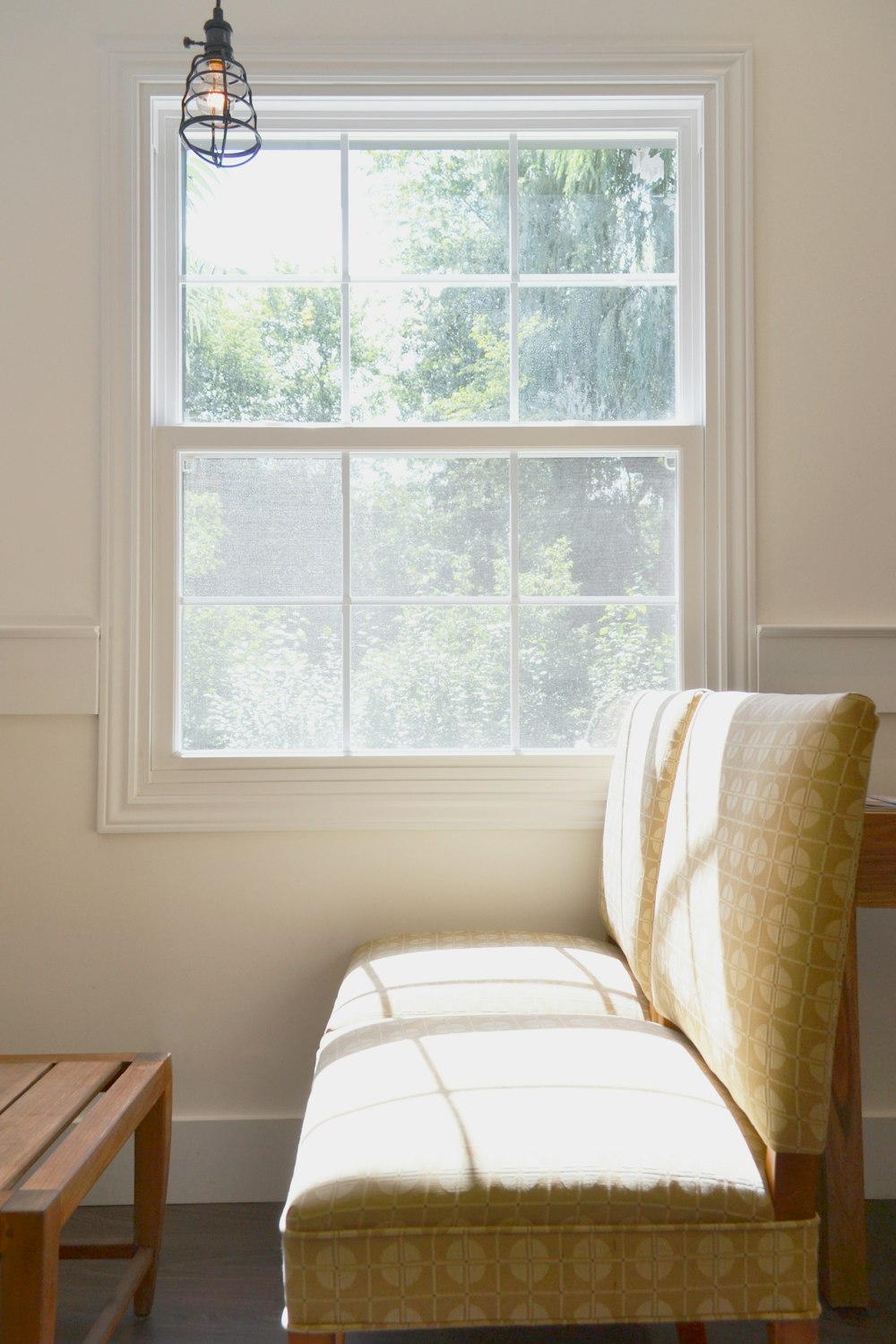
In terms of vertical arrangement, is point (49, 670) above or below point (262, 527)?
below

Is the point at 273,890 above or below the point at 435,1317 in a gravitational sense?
above

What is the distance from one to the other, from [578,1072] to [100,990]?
127 cm

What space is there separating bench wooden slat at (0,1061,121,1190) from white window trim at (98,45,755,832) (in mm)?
601

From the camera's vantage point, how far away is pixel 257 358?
2227 mm

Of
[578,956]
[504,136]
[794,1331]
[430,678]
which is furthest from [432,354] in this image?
[794,1331]

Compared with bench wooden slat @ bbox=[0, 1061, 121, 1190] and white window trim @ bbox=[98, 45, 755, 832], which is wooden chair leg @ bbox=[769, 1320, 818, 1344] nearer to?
bench wooden slat @ bbox=[0, 1061, 121, 1190]

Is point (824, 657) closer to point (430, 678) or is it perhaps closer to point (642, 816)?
point (642, 816)

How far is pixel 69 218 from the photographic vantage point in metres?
2.15

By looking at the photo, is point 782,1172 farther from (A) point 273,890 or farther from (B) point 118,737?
(B) point 118,737

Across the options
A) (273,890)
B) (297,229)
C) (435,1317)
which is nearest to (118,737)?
(273,890)

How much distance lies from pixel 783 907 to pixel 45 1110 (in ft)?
3.64

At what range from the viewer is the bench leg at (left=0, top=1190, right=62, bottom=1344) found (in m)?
1.13

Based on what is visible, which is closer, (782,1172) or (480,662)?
(782,1172)

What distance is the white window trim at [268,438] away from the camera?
2.13 meters
